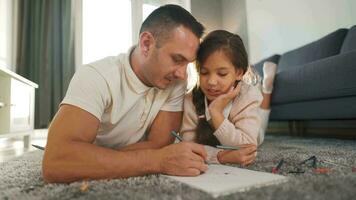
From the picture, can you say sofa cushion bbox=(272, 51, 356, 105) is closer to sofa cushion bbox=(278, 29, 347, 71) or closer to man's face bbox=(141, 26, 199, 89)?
sofa cushion bbox=(278, 29, 347, 71)

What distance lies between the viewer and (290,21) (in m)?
3.18

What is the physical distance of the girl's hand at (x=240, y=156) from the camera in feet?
2.85

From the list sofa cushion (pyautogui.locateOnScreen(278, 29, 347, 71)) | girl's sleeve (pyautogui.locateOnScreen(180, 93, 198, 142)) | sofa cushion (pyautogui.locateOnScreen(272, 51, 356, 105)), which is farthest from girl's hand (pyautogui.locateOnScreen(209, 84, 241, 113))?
sofa cushion (pyautogui.locateOnScreen(278, 29, 347, 71))

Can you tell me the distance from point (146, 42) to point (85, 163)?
0.43 m

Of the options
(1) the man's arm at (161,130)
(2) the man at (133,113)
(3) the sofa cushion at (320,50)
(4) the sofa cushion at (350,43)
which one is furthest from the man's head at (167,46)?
(3) the sofa cushion at (320,50)

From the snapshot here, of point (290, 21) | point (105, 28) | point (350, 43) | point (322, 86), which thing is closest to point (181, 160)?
point (322, 86)

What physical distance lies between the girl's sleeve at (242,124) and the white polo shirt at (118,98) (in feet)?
0.64

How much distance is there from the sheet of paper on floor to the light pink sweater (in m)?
0.16

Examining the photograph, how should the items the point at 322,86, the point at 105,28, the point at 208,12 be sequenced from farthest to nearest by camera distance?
1. the point at 208,12
2. the point at 105,28
3. the point at 322,86

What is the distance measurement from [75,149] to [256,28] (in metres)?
3.51

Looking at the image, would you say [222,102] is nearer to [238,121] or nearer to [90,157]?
[238,121]

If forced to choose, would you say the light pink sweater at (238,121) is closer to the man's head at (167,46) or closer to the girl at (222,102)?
the girl at (222,102)

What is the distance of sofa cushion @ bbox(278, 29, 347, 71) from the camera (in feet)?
7.34

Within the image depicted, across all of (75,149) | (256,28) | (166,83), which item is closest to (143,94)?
(166,83)
